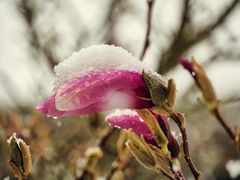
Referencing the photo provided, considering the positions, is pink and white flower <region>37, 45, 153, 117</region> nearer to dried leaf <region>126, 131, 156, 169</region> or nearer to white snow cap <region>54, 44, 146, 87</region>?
white snow cap <region>54, 44, 146, 87</region>

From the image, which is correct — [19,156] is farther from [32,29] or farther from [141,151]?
[32,29]

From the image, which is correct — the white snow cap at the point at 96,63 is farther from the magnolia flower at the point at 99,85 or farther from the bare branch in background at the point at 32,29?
the bare branch in background at the point at 32,29

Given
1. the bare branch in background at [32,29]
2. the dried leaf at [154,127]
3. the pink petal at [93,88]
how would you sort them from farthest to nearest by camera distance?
the bare branch in background at [32,29], the dried leaf at [154,127], the pink petal at [93,88]

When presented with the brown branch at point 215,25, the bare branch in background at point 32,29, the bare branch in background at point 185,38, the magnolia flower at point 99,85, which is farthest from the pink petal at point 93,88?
the brown branch at point 215,25

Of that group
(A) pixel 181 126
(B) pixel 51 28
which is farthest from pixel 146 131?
(B) pixel 51 28

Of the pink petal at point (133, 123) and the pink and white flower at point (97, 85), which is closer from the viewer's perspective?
the pink and white flower at point (97, 85)

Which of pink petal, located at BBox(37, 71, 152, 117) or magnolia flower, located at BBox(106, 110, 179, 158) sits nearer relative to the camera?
pink petal, located at BBox(37, 71, 152, 117)

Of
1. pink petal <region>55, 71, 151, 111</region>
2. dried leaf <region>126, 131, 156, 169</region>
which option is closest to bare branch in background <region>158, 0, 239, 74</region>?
dried leaf <region>126, 131, 156, 169</region>
